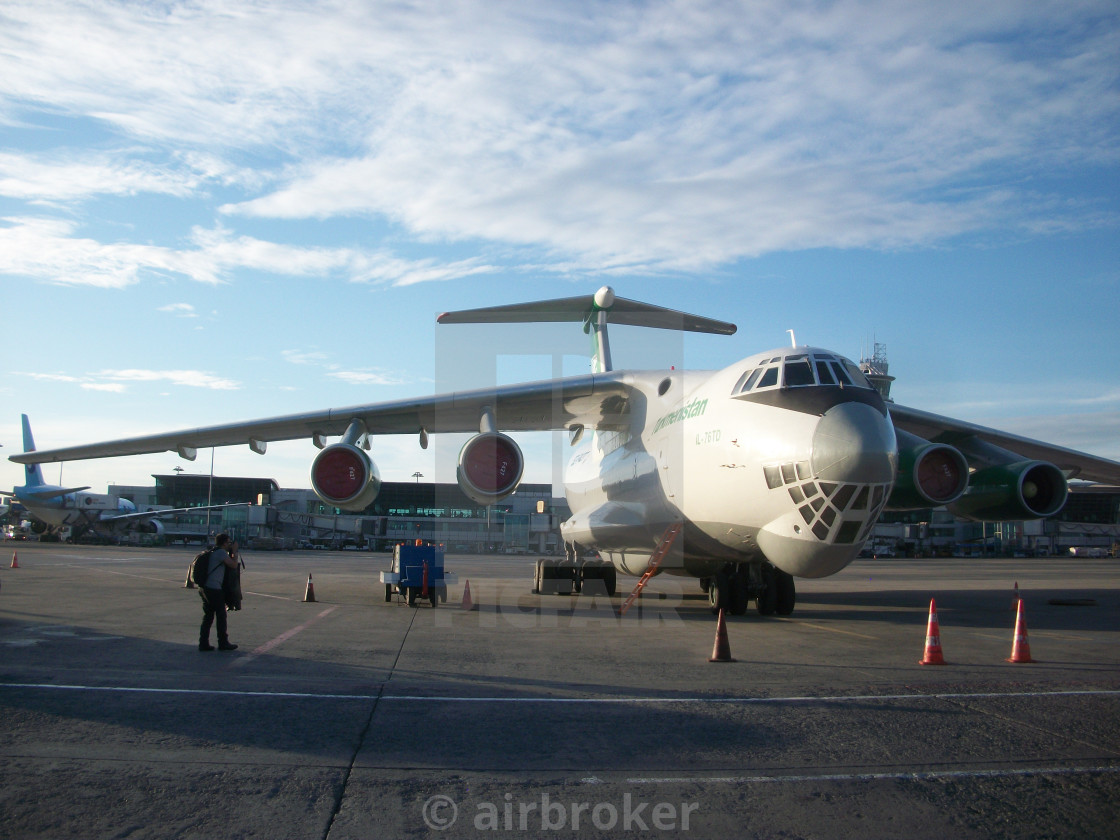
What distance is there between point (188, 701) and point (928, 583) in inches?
802

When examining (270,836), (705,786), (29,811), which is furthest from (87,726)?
(705,786)

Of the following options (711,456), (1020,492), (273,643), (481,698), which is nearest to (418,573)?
(273,643)

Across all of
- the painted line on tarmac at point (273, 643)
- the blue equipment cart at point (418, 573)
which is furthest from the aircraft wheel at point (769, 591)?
the painted line on tarmac at point (273, 643)

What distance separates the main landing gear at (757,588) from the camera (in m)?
12.7

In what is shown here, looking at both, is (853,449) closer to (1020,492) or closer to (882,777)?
(882,777)

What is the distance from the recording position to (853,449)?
8539 millimetres

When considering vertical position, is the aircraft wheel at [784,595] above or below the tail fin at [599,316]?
below

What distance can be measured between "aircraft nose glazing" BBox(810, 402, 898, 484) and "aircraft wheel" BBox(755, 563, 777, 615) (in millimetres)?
4238

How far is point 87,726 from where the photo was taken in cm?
520

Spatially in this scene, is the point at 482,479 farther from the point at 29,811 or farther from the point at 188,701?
the point at 29,811

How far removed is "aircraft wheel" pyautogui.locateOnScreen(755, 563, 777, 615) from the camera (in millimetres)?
12664

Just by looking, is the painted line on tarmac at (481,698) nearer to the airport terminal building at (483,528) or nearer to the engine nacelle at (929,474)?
the engine nacelle at (929,474)

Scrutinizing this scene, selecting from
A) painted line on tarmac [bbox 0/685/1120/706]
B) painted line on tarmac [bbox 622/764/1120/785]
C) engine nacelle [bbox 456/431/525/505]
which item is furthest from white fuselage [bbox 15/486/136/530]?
painted line on tarmac [bbox 622/764/1120/785]

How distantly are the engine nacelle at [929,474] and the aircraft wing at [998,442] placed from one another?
5.71 feet
